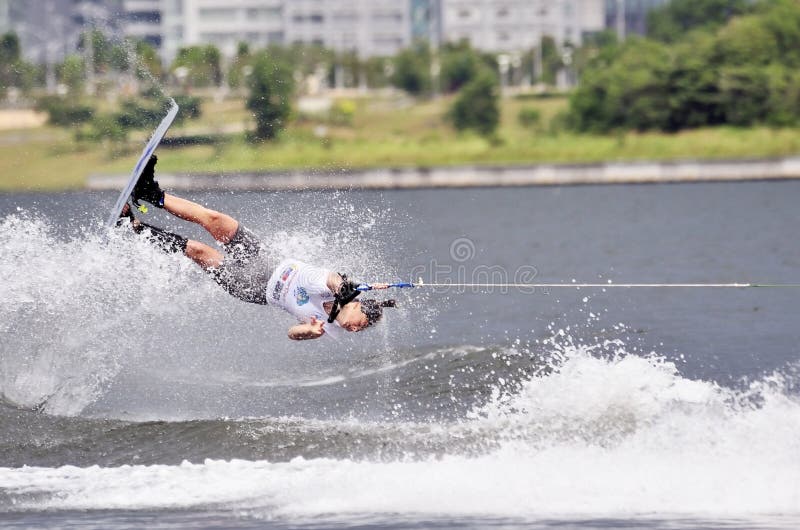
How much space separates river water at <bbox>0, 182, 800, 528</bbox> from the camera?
10.0 metres

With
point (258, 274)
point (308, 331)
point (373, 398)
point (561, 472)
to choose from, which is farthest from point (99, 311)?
point (561, 472)

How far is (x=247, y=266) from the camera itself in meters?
12.8

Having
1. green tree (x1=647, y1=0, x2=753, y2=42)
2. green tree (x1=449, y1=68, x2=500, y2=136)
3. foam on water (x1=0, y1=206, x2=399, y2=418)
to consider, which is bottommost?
foam on water (x1=0, y1=206, x2=399, y2=418)

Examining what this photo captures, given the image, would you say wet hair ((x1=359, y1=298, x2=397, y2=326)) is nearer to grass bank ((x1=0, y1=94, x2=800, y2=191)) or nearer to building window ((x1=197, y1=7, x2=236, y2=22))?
grass bank ((x1=0, y1=94, x2=800, y2=191))

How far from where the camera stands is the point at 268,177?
48312 mm

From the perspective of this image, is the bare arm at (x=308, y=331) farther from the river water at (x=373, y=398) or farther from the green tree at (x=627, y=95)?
the green tree at (x=627, y=95)

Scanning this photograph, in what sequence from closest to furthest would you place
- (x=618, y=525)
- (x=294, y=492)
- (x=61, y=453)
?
(x=618, y=525)
(x=294, y=492)
(x=61, y=453)

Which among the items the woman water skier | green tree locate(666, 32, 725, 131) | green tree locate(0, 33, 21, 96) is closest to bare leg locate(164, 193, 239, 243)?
the woman water skier

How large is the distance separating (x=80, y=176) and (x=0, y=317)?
35.1m

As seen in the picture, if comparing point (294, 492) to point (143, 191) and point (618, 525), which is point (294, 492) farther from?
point (143, 191)

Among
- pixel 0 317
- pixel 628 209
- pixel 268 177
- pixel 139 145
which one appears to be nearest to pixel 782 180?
pixel 628 209

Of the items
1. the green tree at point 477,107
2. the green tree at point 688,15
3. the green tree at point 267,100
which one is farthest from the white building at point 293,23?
the green tree at point 267,100

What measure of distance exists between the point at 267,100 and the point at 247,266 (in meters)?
46.6

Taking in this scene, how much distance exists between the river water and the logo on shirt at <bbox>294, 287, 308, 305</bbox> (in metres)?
1.09
